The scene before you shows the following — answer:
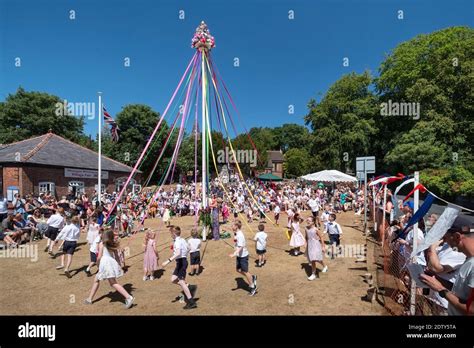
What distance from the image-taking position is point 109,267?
5539 millimetres

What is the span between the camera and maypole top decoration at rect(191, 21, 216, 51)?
10344 millimetres

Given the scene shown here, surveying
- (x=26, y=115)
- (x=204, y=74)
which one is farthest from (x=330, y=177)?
(x=26, y=115)

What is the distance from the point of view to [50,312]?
5504mm

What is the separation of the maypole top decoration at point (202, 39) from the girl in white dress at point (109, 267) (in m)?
7.77

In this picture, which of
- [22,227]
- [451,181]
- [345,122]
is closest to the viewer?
[22,227]

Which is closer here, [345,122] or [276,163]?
[345,122]

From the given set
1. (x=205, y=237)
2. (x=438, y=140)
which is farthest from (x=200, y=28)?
(x=438, y=140)

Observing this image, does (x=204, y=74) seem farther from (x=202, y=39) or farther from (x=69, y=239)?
(x=69, y=239)

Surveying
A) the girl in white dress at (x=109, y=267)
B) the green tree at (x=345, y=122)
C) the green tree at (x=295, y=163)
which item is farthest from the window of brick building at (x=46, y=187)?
the green tree at (x=295, y=163)

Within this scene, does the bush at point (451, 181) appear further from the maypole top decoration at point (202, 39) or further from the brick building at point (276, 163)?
the brick building at point (276, 163)

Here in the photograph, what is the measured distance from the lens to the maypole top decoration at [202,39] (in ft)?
33.9

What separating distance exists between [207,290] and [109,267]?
7.31ft
